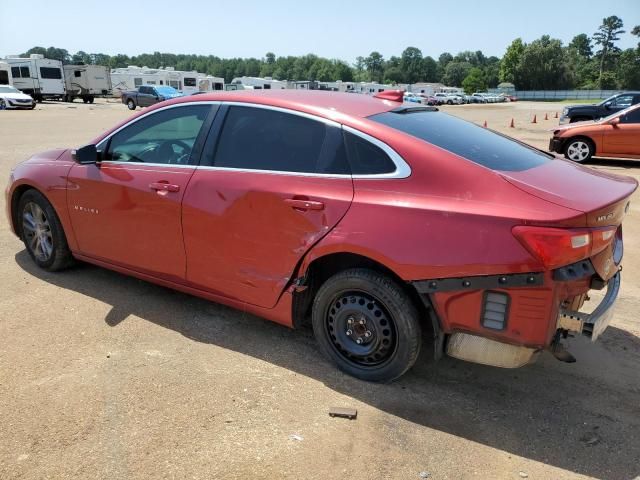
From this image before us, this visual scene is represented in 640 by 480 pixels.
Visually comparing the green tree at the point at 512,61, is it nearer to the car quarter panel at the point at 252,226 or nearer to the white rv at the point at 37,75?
the white rv at the point at 37,75

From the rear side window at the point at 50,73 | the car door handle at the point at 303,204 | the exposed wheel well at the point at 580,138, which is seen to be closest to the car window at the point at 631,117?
the exposed wheel well at the point at 580,138

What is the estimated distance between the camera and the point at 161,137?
4.11 metres

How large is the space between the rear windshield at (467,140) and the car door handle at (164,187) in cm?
147

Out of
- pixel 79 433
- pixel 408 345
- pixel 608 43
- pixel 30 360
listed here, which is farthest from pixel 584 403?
pixel 608 43

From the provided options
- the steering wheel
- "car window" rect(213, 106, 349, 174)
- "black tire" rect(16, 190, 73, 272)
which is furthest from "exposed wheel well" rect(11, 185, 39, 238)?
"car window" rect(213, 106, 349, 174)

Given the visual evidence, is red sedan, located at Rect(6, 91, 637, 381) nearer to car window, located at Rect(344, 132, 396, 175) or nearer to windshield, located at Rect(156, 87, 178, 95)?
car window, located at Rect(344, 132, 396, 175)

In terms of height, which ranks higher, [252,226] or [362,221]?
[362,221]

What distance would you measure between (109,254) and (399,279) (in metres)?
2.54

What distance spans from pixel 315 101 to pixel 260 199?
2.54 feet

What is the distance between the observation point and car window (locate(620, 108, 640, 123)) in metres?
12.1

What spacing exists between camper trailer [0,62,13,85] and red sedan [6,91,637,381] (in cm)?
4539

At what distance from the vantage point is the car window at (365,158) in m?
3.03

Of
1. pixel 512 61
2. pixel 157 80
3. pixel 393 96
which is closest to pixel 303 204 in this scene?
pixel 393 96

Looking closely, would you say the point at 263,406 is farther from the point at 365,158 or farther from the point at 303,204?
the point at 365,158
